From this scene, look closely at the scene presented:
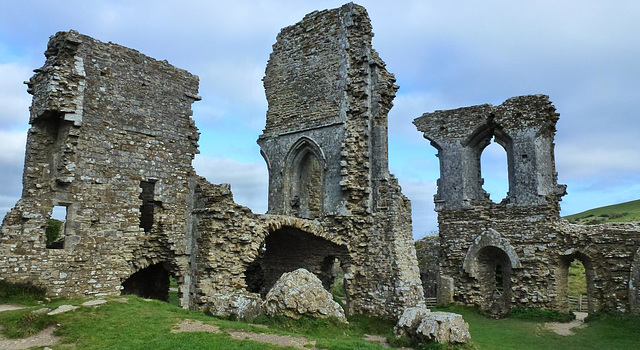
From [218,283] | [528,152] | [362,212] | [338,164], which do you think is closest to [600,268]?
[528,152]

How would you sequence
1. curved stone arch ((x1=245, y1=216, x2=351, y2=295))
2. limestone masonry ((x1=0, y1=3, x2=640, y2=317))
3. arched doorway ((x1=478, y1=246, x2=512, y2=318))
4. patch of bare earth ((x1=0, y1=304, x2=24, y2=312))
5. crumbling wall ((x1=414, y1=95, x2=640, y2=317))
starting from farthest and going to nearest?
1. arched doorway ((x1=478, y1=246, x2=512, y2=318))
2. crumbling wall ((x1=414, y1=95, x2=640, y2=317))
3. curved stone arch ((x1=245, y1=216, x2=351, y2=295))
4. limestone masonry ((x1=0, y1=3, x2=640, y2=317))
5. patch of bare earth ((x1=0, y1=304, x2=24, y2=312))

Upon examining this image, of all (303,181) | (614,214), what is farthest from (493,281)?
(614,214)

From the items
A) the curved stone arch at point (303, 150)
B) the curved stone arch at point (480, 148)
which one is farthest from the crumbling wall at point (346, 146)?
the curved stone arch at point (480, 148)

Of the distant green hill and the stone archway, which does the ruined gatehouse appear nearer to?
the stone archway

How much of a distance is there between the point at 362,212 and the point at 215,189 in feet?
15.8

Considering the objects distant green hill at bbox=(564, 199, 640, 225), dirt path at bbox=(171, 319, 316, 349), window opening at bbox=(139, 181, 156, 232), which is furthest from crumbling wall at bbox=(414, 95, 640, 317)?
distant green hill at bbox=(564, 199, 640, 225)

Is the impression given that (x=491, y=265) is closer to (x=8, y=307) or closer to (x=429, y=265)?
(x=429, y=265)

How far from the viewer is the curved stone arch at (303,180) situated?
17609 mm

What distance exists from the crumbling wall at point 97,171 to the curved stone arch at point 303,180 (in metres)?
4.25

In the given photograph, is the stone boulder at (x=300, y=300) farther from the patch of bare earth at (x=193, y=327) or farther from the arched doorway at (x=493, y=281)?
the arched doorway at (x=493, y=281)

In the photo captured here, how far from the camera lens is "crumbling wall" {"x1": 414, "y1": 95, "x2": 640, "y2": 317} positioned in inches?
683

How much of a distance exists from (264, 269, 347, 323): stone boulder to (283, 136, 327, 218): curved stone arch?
5.17 metres

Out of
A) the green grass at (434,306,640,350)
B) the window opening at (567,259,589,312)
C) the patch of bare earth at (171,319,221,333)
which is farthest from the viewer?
the window opening at (567,259,589,312)

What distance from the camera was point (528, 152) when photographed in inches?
775
